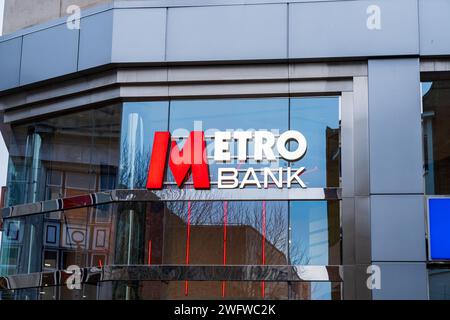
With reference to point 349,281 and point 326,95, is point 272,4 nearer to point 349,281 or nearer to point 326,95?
point 326,95

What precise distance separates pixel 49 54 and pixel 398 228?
24.8 ft

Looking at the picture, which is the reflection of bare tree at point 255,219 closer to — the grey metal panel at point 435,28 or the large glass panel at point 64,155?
the large glass panel at point 64,155

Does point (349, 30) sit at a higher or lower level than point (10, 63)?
higher

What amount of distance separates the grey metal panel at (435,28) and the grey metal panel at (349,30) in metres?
0.13

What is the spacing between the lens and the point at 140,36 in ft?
52.9

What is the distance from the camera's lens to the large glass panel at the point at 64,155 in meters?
16.5

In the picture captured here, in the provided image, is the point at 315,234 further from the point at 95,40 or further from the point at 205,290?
the point at 95,40

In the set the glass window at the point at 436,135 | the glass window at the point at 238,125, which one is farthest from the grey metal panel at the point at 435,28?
the glass window at the point at 238,125

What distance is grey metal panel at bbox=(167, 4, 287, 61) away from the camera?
15.7 metres

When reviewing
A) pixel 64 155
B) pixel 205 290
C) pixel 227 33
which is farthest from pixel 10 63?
pixel 205 290
